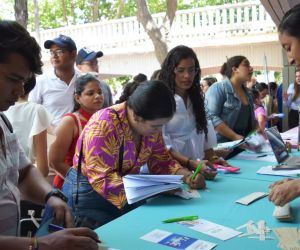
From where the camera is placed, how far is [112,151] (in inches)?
70.1

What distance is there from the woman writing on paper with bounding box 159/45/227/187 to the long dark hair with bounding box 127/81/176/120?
713 millimetres

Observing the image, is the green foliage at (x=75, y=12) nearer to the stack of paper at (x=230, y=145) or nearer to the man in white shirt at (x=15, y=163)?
the stack of paper at (x=230, y=145)

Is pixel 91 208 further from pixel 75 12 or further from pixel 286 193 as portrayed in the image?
pixel 75 12

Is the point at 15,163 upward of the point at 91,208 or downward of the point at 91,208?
upward

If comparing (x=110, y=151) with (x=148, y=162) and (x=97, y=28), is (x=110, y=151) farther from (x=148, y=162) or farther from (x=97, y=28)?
(x=97, y=28)

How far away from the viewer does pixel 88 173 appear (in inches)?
70.1

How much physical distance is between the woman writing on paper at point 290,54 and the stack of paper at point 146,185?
1.47 feet

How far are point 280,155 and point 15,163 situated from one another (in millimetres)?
1722

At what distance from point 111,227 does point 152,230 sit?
16 centimetres

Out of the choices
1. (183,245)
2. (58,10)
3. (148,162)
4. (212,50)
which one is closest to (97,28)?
(212,50)

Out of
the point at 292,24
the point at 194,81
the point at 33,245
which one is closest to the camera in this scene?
the point at 33,245

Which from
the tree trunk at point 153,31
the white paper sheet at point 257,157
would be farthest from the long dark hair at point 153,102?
the tree trunk at point 153,31

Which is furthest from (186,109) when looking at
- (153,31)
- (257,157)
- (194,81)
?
(153,31)

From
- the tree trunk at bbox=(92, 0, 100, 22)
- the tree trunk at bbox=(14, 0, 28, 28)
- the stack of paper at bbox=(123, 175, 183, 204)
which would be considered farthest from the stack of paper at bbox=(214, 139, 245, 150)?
the tree trunk at bbox=(92, 0, 100, 22)
